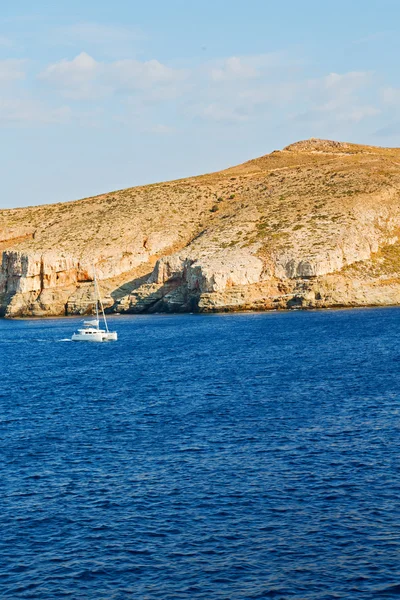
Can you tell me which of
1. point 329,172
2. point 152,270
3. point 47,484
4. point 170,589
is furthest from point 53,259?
point 170,589

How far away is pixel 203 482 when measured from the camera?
3450cm

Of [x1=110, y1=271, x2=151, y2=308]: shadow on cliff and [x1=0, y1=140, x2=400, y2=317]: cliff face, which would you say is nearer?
[x1=0, y1=140, x2=400, y2=317]: cliff face

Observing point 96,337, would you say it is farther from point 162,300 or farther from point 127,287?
point 127,287

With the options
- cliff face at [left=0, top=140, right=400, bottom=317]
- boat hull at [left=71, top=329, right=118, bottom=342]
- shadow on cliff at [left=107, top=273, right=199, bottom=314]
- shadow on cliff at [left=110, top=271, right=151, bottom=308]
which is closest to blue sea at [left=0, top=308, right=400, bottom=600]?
boat hull at [left=71, top=329, right=118, bottom=342]

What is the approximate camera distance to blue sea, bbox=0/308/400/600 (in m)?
25.3

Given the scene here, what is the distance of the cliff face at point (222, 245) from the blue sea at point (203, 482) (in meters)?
58.9

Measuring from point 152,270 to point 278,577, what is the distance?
129 m

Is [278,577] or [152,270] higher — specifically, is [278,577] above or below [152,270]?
below

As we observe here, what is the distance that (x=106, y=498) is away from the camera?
32.8 meters

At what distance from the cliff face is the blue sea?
5888cm

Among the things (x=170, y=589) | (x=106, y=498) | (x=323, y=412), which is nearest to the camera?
(x=170, y=589)

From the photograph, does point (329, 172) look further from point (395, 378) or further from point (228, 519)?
point (228, 519)

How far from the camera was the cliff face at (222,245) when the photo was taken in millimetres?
129500

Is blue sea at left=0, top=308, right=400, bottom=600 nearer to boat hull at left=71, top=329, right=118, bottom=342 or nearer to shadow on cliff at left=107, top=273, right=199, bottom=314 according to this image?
boat hull at left=71, top=329, right=118, bottom=342
